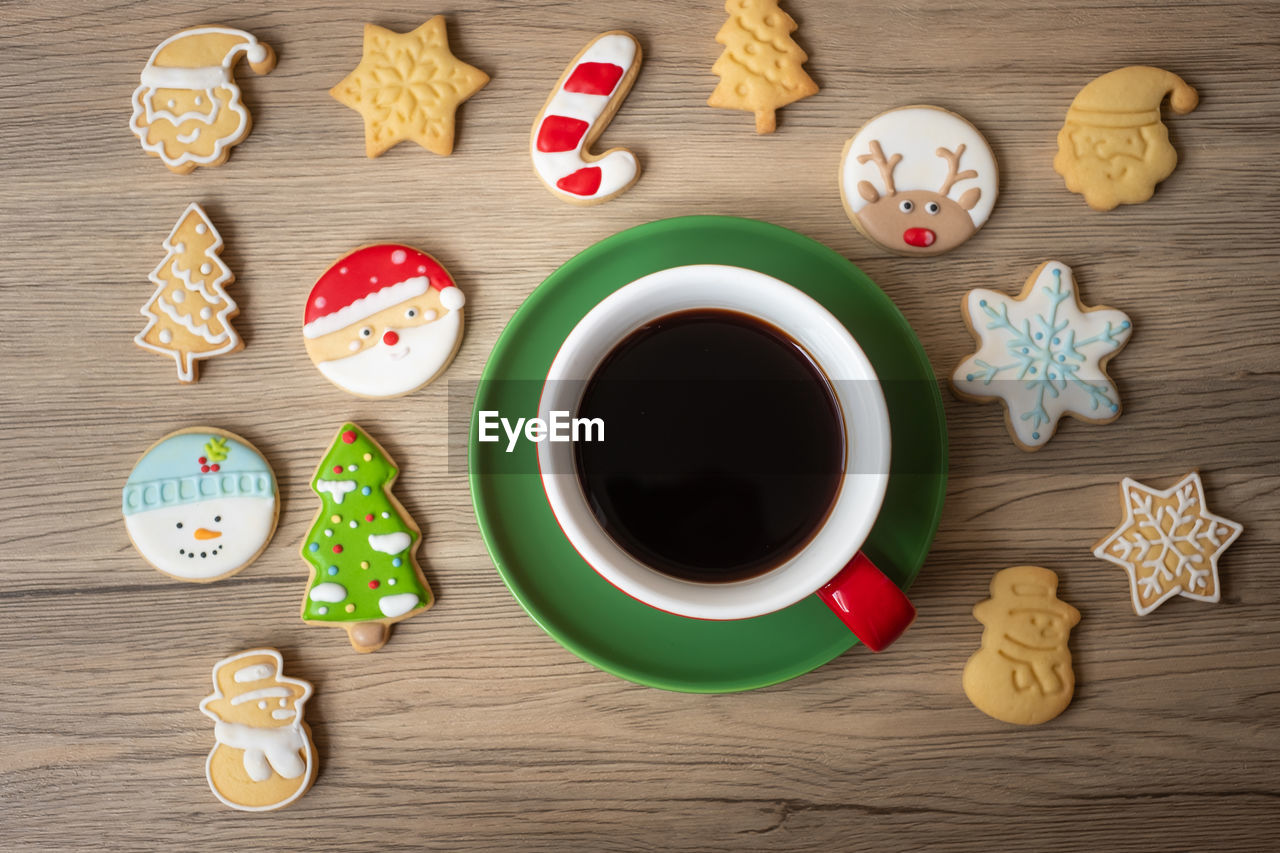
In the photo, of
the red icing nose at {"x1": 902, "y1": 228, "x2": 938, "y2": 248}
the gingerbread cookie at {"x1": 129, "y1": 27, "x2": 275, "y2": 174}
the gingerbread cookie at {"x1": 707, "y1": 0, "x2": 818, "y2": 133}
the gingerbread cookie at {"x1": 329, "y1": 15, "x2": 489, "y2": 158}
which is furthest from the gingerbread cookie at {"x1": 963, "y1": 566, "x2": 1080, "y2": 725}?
the gingerbread cookie at {"x1": 129, "y1": 27, "x2": 275, "y2": 174}

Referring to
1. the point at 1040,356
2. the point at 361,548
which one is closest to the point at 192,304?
the point at 361,548

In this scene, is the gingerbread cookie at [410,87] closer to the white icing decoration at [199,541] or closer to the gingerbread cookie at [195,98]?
the gingerbread cookie at [195,98]

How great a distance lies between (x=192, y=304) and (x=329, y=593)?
34 cm

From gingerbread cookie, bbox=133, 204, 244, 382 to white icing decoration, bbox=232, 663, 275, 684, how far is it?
0.31m

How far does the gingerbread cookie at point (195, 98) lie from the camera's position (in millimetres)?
910

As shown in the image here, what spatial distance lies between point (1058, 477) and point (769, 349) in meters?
0.36

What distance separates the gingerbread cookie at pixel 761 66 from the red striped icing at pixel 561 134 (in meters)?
0.15

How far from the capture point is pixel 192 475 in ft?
2.97

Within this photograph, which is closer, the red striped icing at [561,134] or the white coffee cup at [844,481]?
the white coffee cup at [844,481]

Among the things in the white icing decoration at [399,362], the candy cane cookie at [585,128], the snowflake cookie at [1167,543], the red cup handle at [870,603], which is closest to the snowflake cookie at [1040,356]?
the snowflake cookie at [1167,543]

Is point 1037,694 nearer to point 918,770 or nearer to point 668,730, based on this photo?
point 918,770

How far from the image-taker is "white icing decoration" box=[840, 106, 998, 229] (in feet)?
2.95

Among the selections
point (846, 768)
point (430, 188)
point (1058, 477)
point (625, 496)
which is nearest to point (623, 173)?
point (430, 188)

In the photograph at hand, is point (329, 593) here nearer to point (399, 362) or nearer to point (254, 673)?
point (254, 673)
